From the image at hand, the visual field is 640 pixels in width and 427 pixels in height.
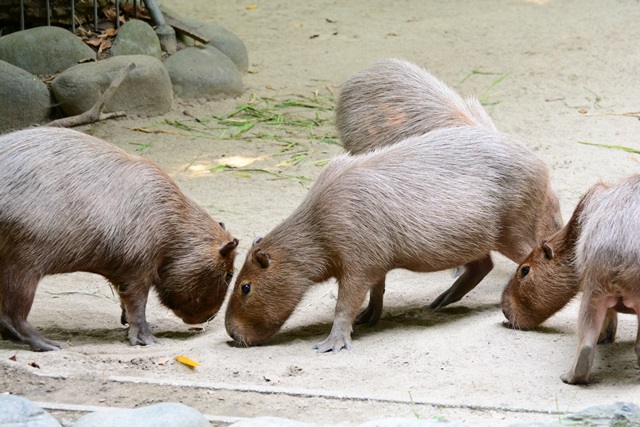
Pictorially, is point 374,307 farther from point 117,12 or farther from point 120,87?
point 117,12

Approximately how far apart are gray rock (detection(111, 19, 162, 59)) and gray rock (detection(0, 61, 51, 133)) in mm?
1206

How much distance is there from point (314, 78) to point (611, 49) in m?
3.73

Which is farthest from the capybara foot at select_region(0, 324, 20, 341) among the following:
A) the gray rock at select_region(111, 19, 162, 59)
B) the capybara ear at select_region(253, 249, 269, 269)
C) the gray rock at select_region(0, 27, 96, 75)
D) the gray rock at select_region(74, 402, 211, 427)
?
the gray rock at select_region(111, 19, 162, 59)

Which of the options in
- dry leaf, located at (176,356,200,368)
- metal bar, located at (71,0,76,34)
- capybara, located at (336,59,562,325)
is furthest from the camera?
metal bar, located at (71,0,76,34)

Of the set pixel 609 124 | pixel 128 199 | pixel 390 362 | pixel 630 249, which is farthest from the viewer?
pixel 609 124

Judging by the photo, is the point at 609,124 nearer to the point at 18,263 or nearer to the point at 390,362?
the point at 390,362

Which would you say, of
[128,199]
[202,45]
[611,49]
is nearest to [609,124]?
[611,49]

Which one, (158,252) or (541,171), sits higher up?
(541,171)

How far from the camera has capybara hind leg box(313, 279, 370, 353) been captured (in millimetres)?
5551

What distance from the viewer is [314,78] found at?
11.2m

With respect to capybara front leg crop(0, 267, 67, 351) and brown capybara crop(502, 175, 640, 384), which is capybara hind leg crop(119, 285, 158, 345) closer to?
capybara front leg crop(0, 267, 67, 351)

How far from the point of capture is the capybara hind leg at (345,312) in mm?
5551

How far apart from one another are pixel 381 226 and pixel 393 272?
1.61 metres

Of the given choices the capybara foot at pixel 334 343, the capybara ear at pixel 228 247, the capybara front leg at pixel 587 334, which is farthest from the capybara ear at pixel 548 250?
the capybara ear at pixel 228 247
